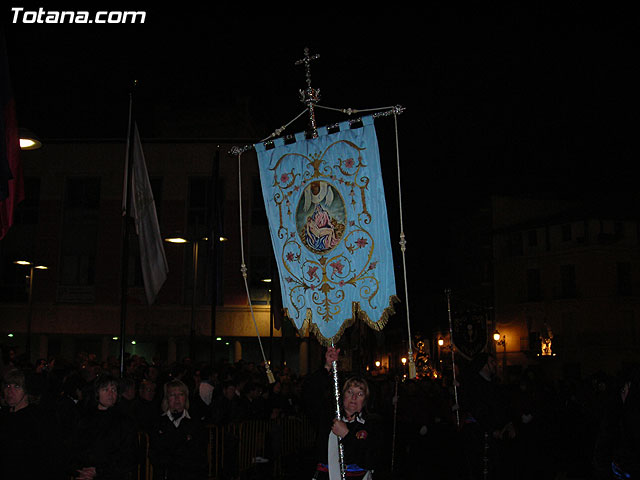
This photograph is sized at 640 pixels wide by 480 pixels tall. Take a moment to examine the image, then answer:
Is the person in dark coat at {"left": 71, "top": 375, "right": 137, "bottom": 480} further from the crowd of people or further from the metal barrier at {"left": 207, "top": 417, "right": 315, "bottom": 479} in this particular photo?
the metal barrier at {"left": 207, "top": 417, "right": 315, "bottom": 479}

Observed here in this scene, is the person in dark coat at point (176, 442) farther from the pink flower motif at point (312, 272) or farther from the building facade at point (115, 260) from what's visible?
the building facade at point (115, 260)

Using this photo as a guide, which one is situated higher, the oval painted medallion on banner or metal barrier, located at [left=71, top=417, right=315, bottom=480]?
the oval painted medallion on banner

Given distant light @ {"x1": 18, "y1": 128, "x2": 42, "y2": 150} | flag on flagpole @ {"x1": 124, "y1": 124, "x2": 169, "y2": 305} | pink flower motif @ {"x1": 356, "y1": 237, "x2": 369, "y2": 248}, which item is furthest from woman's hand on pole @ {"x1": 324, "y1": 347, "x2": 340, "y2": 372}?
distant light @ {"x1": 18, "y1": 128, "x2": 42, "y2": 150}

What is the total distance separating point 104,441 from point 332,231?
3.19m

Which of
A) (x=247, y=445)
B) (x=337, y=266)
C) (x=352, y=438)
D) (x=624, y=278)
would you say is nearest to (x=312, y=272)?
(x=337, y=266)

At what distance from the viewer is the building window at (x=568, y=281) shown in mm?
52656

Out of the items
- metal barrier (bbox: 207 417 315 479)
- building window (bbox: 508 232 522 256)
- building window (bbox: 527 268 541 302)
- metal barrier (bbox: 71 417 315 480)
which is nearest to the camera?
metal barrier (bbox: 71 417 315 480)

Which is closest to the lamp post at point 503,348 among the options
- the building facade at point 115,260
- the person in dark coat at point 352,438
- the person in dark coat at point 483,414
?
the building facade at point 115,260

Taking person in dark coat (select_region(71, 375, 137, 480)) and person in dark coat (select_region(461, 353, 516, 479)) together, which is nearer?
person in dark coat (select_region(71, 375, 137, 480))

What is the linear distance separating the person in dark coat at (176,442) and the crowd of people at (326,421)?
0.01 meters

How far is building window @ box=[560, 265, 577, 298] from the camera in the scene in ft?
173

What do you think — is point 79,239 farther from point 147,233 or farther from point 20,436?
point 20,436

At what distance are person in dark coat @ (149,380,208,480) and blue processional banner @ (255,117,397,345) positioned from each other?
5.10ft

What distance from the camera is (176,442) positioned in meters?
7.69
